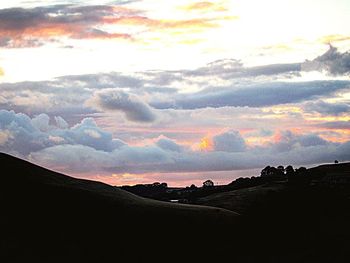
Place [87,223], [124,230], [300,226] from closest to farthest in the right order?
[124,230] < [87,223] < [300,226]

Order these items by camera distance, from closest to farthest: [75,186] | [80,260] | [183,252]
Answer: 1. [80,260]
2. [183,252]
3. [75,186]

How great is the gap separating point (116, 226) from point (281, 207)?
188ft

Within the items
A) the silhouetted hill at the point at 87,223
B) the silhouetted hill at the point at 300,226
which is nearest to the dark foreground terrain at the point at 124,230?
the silhouetted hill at the point at 87,223

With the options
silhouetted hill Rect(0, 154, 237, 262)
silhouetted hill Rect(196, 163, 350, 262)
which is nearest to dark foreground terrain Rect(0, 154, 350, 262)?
silhouetted hill Rect(0, 154, 237, 262)

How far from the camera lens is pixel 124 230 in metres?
85.9

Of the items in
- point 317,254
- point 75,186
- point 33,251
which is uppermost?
point 75,186

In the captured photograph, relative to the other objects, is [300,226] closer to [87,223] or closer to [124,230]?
[124,230]

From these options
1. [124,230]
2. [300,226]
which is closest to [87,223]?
[124,230]

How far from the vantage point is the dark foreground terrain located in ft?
255

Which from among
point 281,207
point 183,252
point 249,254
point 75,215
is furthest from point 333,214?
point 75,215

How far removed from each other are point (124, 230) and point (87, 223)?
21.4ft

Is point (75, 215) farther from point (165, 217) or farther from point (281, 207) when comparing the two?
point (281, 207)

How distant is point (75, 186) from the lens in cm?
10275

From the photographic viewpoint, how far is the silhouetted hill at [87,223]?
76.6 m
